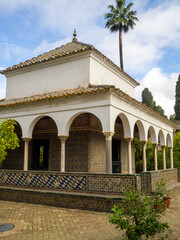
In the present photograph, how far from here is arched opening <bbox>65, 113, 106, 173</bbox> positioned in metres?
12.0

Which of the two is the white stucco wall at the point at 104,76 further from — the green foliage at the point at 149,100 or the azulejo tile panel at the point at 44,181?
the green foliage at the point at 149,100

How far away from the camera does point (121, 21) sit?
2722 cm

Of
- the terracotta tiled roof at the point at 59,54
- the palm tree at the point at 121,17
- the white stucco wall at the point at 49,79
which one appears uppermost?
the palm tree at the point at 121,17

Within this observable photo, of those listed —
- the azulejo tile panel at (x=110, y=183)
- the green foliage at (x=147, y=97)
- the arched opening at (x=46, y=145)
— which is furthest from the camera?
the green foliage at (x=147, y=97)

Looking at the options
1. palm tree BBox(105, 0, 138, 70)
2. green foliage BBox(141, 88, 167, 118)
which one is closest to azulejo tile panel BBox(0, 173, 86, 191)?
palm tree BBox(105, 0, 138, 70)

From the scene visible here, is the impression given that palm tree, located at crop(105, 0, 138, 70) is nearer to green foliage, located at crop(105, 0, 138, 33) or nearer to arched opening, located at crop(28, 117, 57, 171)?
green foliage, located at crop(105, 0, 138, 33)

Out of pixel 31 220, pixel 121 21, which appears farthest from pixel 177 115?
pixel 31 220

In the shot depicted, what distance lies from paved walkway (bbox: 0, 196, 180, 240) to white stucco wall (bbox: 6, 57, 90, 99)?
6057 mm

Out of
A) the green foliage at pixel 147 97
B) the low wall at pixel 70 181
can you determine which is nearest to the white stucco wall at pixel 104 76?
the low wall at pixel 70 181

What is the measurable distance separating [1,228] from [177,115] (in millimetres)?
42340

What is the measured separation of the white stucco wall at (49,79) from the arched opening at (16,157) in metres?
2.30

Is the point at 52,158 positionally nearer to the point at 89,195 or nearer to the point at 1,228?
the point at 89,195

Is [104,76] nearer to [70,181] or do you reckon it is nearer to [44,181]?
[70,181]

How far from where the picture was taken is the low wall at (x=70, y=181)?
763 centimetres
